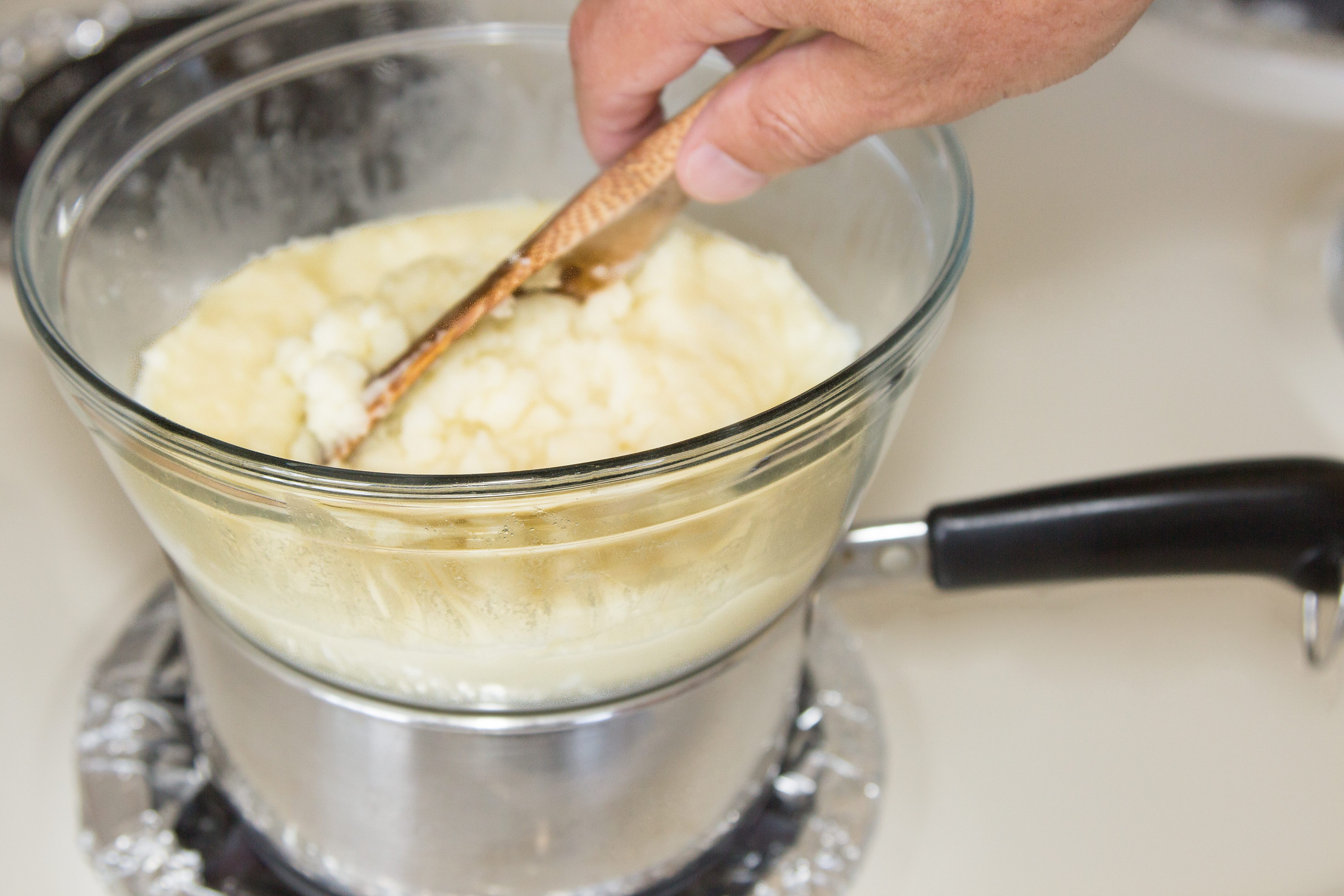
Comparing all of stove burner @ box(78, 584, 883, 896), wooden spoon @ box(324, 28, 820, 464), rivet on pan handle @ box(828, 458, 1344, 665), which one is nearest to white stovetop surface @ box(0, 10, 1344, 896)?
stove burner @ box(78, 584, 883, 896)

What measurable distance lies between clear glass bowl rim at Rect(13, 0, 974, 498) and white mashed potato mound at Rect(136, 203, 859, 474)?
9 cm

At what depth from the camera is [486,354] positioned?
0.55m

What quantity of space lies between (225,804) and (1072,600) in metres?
0.53

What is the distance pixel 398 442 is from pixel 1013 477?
46 cm

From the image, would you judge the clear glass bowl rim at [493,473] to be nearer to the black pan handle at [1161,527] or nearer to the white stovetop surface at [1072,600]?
the black pan handle at [1161,527]

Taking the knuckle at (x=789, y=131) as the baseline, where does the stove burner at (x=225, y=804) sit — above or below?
below

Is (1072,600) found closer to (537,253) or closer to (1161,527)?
(1161,527)

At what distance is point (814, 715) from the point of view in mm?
685

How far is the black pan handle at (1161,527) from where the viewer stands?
572 mm

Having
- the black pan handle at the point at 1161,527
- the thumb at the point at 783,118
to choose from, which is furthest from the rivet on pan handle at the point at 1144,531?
the thumb at the point at 783,118

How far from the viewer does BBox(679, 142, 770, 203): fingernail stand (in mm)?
493

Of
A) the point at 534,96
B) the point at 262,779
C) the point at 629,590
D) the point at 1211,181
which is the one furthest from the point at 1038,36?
the point at 1211,181

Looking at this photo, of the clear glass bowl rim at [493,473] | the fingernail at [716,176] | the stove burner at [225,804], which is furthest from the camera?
the stove burner at [225,804]

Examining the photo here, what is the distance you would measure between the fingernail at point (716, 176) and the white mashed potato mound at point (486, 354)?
8 centimetres
